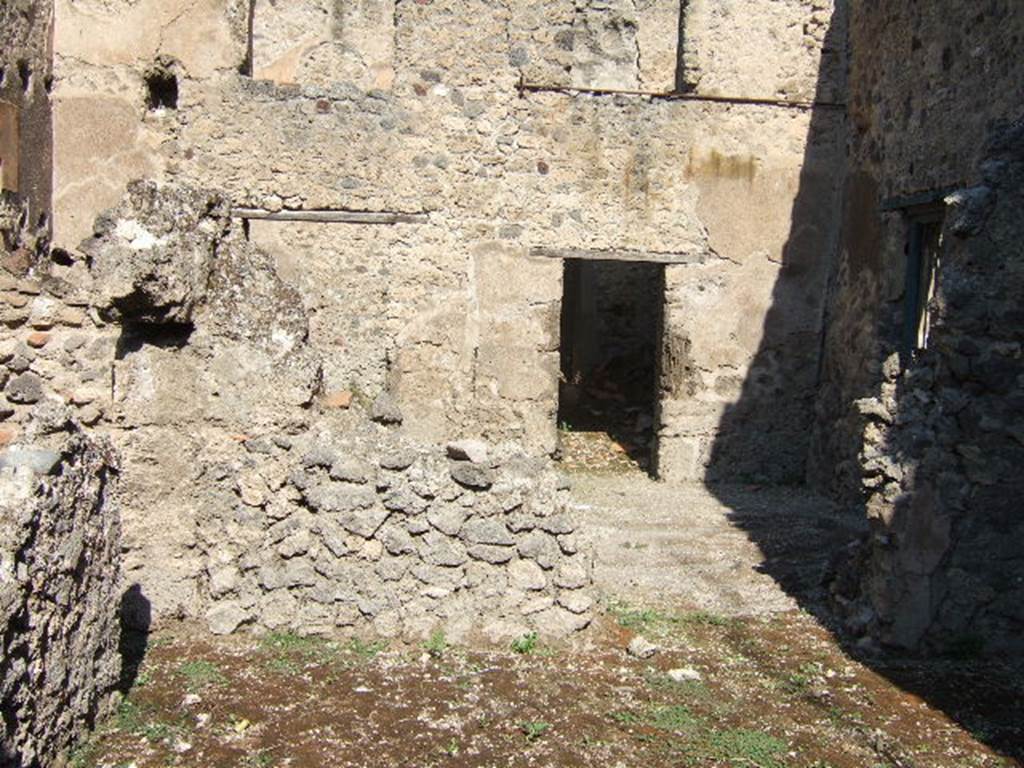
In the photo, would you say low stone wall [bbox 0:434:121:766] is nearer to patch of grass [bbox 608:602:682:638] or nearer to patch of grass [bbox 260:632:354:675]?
patch of grass [bbox 260:632:354:675]

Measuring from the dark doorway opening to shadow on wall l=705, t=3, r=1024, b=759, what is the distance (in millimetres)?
2431

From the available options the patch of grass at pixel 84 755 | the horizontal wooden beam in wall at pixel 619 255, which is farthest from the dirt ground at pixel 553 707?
the horizontal wooden beam in wall at pixel 619 255

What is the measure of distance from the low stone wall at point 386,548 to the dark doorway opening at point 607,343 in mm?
6600

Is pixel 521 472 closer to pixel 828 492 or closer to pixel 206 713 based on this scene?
pixel 206 713

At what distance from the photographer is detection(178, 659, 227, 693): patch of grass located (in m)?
4.36

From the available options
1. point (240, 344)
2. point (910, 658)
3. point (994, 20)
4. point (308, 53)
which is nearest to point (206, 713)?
point (240, 344)

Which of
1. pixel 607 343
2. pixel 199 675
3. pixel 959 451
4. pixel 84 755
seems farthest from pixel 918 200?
pixel 607 343

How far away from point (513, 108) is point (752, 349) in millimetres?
3074

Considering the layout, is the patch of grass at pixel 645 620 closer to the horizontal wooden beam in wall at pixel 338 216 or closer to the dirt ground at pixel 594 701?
the dirt ground at pixel 594 701

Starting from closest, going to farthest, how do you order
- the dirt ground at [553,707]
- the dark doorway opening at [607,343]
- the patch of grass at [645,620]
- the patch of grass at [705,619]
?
the dirt ground at [553,707] < the patch of grass at [645,620] < the patch of grass at [705,619] < the dark doorway opening at [607,343]

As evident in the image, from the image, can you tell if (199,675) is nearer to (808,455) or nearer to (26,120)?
(26,120)

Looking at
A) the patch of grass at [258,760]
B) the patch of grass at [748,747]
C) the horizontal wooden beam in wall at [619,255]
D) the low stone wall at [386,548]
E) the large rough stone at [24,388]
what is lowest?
the patch of grass at [258,760]

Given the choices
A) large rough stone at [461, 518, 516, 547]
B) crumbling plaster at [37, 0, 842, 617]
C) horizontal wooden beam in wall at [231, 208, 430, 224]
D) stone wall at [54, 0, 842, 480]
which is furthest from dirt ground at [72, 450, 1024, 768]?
horizontal wooden beam in wall at [231, 208, 430, 224]

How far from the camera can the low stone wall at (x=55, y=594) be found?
10.6 feet
